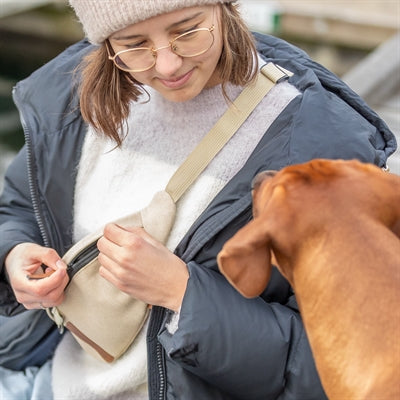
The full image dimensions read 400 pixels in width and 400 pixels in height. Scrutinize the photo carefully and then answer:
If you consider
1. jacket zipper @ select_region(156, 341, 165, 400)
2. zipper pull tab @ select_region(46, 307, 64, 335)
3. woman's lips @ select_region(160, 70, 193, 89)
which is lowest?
zipper pull tab @ select_region(46, 307, 64, 335)

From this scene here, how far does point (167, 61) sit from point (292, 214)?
61 centimetres

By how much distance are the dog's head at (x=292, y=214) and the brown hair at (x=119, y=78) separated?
1.79 feet

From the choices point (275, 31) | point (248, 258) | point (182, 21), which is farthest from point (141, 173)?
point (275, 31)

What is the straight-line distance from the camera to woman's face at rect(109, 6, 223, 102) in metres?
1.82

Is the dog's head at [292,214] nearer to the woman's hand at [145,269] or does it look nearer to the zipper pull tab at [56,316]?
the woman's hand at [145,269]

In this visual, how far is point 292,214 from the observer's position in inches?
56.6

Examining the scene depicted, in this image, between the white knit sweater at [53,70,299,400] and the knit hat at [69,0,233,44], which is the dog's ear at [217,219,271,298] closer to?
the white knit sweater at [53,70,299,400]

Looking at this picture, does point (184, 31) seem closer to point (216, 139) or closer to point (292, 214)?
point (216, 139)

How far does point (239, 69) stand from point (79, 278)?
71cm

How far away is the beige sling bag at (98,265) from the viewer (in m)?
1.97

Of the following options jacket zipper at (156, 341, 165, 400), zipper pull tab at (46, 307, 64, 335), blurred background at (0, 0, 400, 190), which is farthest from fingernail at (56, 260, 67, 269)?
blurred background at (0, 0, 400, 190)

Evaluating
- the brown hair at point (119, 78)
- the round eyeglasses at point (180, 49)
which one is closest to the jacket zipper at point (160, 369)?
the brown hair at point (119, 78)

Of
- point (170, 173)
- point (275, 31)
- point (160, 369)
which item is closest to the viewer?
point (160, 369)

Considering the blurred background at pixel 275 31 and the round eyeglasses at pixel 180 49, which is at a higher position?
the round eyeglasses at pixel 180 49
